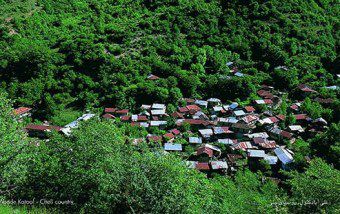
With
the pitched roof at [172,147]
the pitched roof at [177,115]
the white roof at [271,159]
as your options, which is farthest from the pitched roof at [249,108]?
the pitched roof at [172,147]

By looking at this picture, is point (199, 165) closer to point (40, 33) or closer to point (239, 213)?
point (239, 213)

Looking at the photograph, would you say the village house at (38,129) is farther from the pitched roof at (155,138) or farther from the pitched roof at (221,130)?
the pitched roof at (221,130)

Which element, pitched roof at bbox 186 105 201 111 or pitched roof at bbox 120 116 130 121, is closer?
pitched roof at bbox 120 116 130 121

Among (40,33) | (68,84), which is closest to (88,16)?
(40,33)

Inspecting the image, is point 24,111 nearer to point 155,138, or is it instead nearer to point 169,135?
point 155,138

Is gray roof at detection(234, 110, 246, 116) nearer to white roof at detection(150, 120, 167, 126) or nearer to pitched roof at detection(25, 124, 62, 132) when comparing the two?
white roof at detection(150, 120, 167, 126)

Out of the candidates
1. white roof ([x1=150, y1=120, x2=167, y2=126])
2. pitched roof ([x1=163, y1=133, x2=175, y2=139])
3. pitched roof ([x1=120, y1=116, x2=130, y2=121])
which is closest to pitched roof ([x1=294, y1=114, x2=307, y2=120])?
pitched roof ([x1=163, y1=133, x2=175, y2=139])
